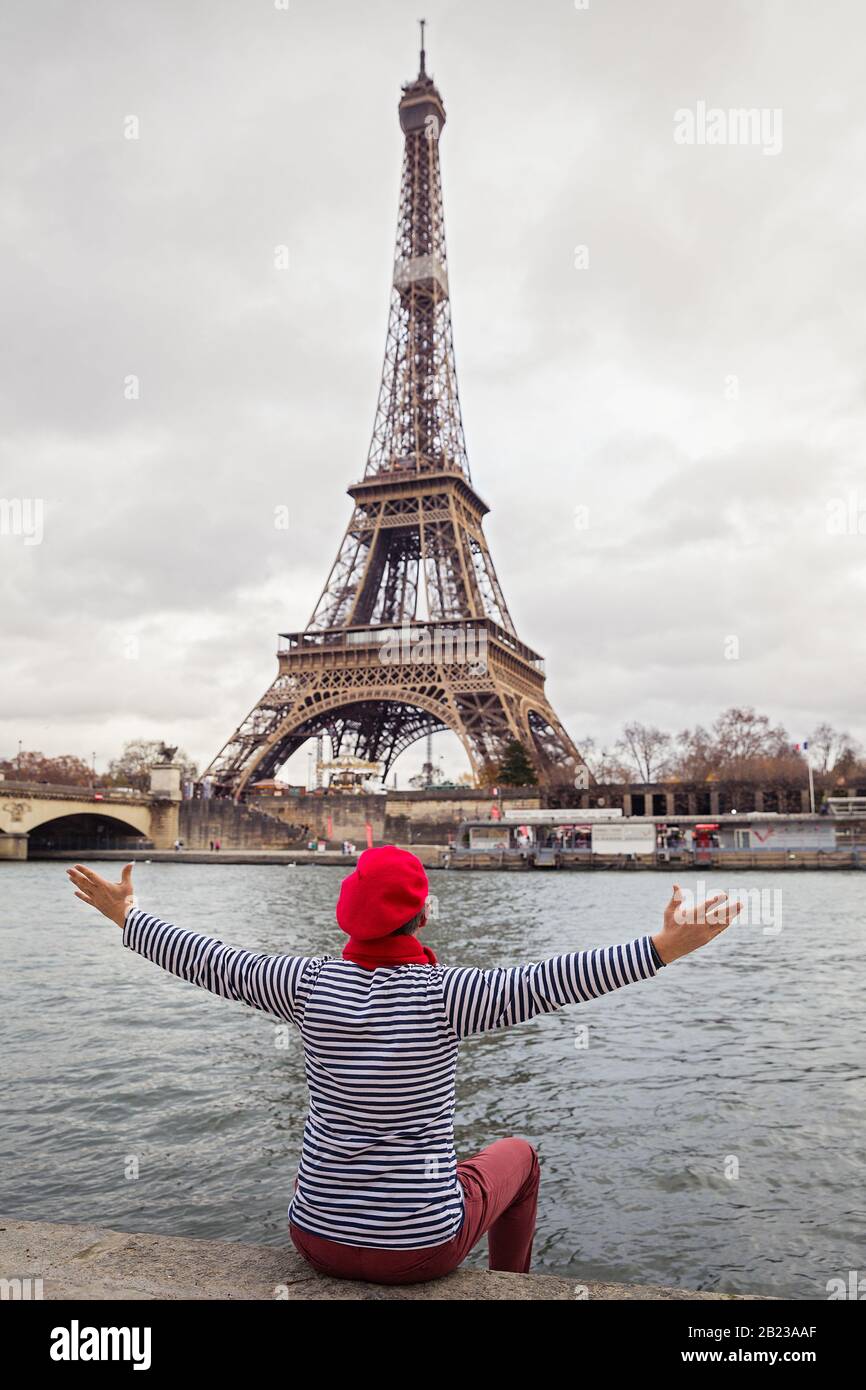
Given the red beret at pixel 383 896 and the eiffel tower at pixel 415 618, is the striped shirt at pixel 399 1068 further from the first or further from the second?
the eiffel tower at pixel 415 618

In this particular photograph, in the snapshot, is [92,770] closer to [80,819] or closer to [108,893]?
[80,819]

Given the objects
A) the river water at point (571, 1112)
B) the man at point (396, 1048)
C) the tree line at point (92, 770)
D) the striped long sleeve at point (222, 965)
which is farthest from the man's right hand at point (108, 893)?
the tree line at point (92, 770)

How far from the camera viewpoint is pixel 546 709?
6725 centimetres

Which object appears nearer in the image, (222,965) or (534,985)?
(534,985)

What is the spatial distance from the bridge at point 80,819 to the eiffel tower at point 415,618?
4.44 meters

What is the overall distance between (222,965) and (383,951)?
0.61 m

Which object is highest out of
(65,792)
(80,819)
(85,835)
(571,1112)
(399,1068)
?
(65,792)

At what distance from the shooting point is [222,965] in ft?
11.5

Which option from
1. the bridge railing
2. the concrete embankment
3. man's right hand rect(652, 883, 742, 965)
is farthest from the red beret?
the bridge railing

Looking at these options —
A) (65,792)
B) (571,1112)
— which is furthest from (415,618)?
(571,1112)

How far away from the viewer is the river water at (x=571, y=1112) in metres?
5.78

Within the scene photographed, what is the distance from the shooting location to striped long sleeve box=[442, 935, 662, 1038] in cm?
322

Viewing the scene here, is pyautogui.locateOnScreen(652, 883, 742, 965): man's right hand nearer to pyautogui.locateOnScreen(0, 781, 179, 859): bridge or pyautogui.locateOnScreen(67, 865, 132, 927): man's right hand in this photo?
pyautogui.locateOnScreen(67, 865, 132, 927): man's right hand
